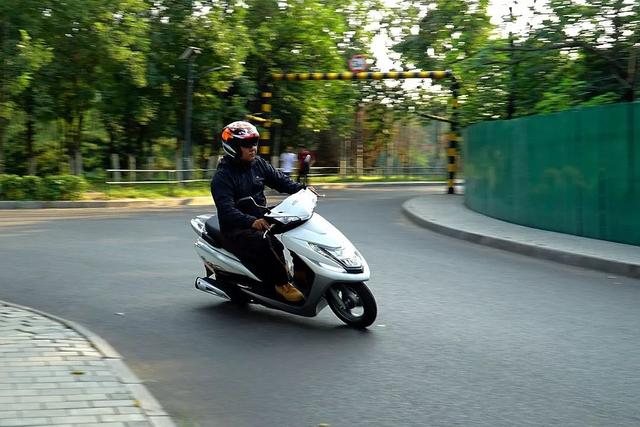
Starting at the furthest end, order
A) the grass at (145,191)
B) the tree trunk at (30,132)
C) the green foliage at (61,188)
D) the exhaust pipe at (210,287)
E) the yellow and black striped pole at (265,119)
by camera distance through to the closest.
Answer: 1. the tree trunk at (30,132)
2. the yellow and black striped pole at (265,119)
3. the grass at (145,191)
4. the green foliage at (61,188)
5. the exhaust pipe at (210,287)

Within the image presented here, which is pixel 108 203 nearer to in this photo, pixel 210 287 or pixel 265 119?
pixel 265 119

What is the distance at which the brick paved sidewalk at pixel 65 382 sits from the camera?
4555 mm

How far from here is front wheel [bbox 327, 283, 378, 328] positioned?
712 centimetres

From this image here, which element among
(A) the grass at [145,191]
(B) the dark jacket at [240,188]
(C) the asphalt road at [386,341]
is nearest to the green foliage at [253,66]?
(A) the grass at [145,191]

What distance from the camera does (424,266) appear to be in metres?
11.4

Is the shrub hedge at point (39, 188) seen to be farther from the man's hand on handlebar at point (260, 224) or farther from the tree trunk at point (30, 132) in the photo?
the man's hand on handlebar at point (260, 224)

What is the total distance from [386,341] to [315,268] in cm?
80

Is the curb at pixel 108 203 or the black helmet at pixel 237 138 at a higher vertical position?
the black helmet at pixel 237 138

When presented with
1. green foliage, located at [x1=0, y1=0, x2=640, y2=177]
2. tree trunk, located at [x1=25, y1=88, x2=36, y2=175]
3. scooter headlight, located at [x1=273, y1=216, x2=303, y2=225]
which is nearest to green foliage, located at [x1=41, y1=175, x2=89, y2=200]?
green foliage, located at [x1=0, y1=0, x2=640, y2=177]

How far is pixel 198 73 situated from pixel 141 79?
18.5ft

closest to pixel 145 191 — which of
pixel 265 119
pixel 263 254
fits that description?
pixel 265 119

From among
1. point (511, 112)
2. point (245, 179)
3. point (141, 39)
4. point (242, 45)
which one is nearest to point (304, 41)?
point (242, 45)

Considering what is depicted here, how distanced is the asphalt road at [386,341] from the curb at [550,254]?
Result: 24 centimetres

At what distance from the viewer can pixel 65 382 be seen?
5223 millimetres
